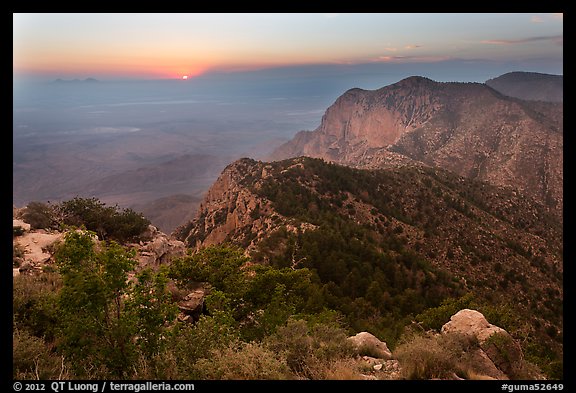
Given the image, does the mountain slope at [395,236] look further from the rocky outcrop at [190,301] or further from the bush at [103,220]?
the bush at [103,220]

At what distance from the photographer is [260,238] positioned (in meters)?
32.2

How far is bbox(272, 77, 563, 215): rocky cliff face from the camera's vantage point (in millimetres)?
78125

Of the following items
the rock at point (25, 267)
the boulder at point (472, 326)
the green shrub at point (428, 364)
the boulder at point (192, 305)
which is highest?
the rock at point (25, 267)

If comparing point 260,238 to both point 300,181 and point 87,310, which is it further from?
point 87,310

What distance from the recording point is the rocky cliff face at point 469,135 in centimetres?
7812

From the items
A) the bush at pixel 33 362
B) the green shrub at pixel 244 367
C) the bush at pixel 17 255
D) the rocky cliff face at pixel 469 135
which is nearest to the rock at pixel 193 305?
the bush at pixel 33 362

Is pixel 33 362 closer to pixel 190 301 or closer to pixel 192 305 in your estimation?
pixel 192 305

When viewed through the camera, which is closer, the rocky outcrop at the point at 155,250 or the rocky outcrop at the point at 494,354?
the rocky outcrop at the point at 494,354

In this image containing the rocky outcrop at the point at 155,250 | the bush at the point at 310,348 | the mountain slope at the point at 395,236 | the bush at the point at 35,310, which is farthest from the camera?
the mountain slope at the point at 395,236

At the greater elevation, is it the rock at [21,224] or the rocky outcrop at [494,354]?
the rock at [21,224]

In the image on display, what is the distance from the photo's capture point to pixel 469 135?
10350 cm

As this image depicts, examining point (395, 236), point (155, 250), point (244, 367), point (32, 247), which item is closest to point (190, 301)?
point (155, 250)
